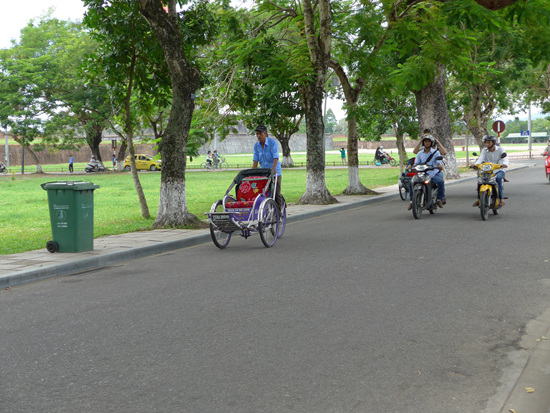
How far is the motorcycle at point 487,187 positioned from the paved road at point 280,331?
121 inches

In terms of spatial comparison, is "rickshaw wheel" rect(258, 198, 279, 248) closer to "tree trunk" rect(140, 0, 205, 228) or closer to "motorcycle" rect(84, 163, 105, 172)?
"tree trunk" rect(140, 0, 205, 228)

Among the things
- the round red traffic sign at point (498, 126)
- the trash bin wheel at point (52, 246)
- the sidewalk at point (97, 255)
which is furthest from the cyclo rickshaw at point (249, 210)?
the round red traffic sign at point (498, 126)

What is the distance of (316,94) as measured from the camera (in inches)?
679

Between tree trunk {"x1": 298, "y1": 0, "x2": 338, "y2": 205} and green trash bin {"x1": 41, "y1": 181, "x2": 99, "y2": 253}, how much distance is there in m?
8.89

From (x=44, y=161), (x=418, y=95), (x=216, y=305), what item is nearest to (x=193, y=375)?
(x=216, y=305)

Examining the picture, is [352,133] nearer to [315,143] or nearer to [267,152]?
[315,143]

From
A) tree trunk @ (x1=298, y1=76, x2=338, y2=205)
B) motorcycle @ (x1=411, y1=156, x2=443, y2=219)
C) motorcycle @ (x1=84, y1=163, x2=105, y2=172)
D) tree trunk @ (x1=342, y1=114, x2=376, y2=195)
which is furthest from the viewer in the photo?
motorcycle @ (x1=84, y1=163, x2=105, y2=172)

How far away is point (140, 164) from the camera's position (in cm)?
5491

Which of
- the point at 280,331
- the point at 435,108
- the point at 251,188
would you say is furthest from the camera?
the point at 435,108

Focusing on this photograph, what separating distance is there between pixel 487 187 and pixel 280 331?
865 centimetres

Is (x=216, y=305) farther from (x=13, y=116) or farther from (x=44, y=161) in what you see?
(x=44, y=161)

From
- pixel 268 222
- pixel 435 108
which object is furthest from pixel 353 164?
pixel 268 222

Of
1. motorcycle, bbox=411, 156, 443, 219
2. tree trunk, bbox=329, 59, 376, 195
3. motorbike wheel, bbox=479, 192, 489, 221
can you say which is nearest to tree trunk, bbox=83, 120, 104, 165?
tree trunk, bbox=329, 59, 376, 195

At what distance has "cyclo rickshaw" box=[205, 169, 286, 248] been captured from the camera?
9.61 meters
